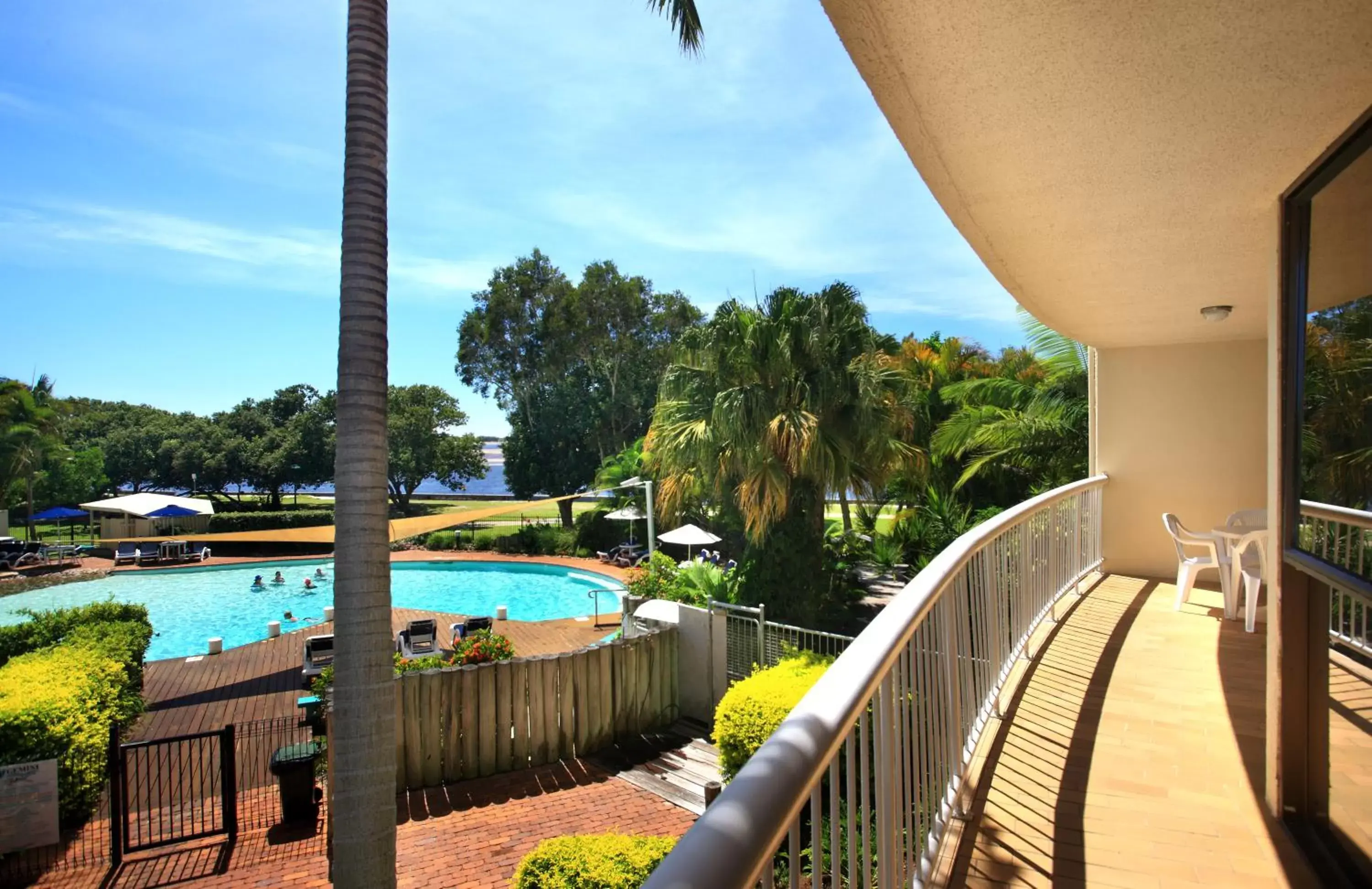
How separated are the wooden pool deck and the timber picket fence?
211cm

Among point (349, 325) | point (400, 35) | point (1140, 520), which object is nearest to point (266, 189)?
point (400, 35)

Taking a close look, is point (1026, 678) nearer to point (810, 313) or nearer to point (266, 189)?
point (810, 313)

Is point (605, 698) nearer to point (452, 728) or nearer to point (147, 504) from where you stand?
point (452, 728)

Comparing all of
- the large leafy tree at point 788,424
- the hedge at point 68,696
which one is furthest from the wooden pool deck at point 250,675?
the large leafy tree at point 788,424

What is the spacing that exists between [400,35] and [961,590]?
319 inches

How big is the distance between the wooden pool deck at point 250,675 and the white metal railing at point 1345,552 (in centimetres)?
1035

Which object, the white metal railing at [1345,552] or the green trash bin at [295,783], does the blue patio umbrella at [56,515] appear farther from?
the white metal railing at [1345,552]

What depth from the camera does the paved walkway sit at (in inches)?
86.7

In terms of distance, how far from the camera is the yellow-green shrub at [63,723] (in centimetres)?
645

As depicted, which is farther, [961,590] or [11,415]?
[11,415]

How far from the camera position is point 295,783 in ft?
23.6

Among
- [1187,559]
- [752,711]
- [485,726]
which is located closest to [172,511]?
[485,726]

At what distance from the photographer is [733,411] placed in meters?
10.9

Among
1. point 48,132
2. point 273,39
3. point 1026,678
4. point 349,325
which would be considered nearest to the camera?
point 1026,678
